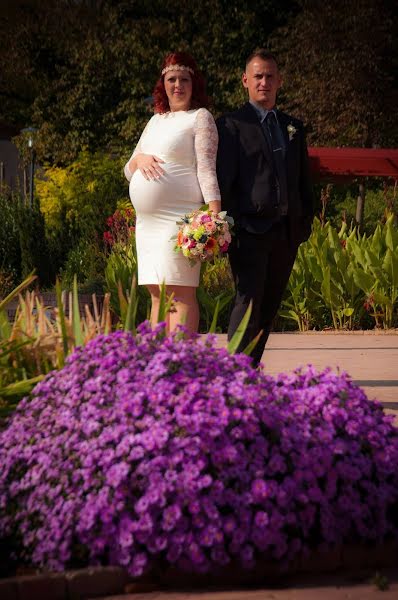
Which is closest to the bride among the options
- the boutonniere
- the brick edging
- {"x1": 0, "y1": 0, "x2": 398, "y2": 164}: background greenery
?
the boutonniere

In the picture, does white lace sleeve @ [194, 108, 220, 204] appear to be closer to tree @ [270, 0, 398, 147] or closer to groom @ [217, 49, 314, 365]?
groom @ [217, 49, 314, 365]

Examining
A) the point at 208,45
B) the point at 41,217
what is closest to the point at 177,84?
the point at 41,217

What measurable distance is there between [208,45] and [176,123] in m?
29.0

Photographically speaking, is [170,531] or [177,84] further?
[177,84]

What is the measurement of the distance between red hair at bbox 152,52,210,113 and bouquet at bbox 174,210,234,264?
71cm

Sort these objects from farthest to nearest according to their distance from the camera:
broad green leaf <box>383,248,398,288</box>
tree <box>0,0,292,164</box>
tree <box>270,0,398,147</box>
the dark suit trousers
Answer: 1. tree <box>0,0,292,164</box>
2. tree <box>270,0,398,147</box>
3. broad green leaf <box>383,248,398,288</box>
4. the dark suit trousers

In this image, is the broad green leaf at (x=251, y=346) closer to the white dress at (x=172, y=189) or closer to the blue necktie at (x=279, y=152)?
the white dress at (x=172, y=189)

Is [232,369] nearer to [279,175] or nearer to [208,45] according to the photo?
[279,175]

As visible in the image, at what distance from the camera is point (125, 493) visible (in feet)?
11.6

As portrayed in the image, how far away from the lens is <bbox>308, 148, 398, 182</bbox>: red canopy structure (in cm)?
1773

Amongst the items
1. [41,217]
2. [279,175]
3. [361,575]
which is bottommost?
[41,217]

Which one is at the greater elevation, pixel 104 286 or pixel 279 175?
pixel 279 175

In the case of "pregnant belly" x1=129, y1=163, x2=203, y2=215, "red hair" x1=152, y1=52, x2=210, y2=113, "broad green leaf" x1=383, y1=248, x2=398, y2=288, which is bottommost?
"broad green leaf" x1=383, y1=248, x2=398, y2=288

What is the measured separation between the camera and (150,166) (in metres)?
6.02
